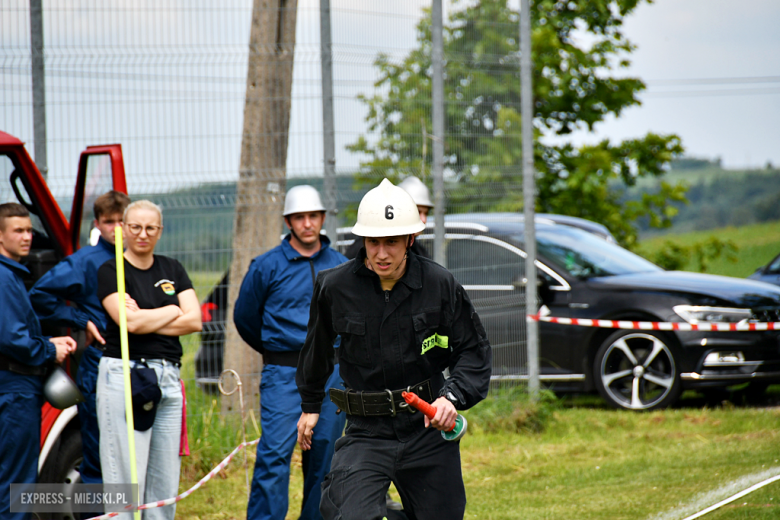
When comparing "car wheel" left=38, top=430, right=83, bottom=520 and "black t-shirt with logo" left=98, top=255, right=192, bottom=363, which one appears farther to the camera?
"car wheel" left=38, top=430, right=83, bottom=520

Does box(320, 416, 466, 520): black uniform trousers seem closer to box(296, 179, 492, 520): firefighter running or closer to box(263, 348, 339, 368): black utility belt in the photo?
box(296, 179, 492, 520): firefighter running

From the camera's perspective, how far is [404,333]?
3.95m

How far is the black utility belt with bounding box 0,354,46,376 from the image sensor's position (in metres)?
4.63

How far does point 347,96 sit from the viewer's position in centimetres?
709

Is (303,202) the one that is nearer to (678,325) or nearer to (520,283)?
(520,283)

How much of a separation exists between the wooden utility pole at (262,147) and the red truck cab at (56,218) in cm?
153

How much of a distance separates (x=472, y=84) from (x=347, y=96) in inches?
56.9

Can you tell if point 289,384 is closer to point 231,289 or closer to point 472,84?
point 231,289

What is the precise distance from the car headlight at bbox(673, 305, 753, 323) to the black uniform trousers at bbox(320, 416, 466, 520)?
5257mm

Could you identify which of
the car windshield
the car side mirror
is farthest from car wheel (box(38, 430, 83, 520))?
the car windshield

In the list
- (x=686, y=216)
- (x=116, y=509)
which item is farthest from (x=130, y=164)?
(x=686, y=216)

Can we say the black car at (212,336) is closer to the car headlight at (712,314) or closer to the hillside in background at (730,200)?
the car headlight at (712,314)

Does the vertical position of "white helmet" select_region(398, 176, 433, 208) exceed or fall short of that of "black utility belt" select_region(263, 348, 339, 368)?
it exceeds it

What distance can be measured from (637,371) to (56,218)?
5744mm
